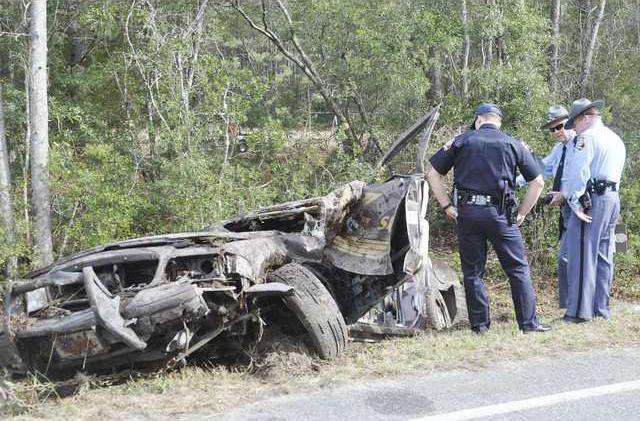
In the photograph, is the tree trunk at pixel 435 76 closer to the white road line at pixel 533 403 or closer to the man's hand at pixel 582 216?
the man's hand at pixel 582 216

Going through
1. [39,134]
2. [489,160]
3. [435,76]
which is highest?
[435,76]

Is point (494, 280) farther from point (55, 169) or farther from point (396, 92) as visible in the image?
point (55, 169)

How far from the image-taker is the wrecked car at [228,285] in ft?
12.9

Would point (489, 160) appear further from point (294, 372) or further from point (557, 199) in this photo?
point (294, 372)

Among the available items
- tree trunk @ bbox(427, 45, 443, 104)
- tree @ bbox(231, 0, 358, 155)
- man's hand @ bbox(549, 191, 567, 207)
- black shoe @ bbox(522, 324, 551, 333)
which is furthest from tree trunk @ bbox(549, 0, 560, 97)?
black shoe @ bbox(522, 324, 551, 333)

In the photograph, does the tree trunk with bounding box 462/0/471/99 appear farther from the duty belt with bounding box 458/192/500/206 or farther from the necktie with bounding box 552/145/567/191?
the duty belt with bounding box 458/192/500/206

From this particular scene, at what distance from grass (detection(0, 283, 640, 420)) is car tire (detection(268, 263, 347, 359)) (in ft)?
0.40

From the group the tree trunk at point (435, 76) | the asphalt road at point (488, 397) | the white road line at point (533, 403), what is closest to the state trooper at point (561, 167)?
the asphalt road at point (488, 397)

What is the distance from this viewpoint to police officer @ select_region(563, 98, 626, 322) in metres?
5.78

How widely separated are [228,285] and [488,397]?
70.8 inches

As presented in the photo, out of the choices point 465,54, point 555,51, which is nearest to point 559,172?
point 465,54

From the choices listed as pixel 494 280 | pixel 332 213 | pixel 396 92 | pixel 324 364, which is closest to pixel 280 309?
pixel 324 364

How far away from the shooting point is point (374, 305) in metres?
5.48

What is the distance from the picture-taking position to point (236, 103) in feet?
32.5
